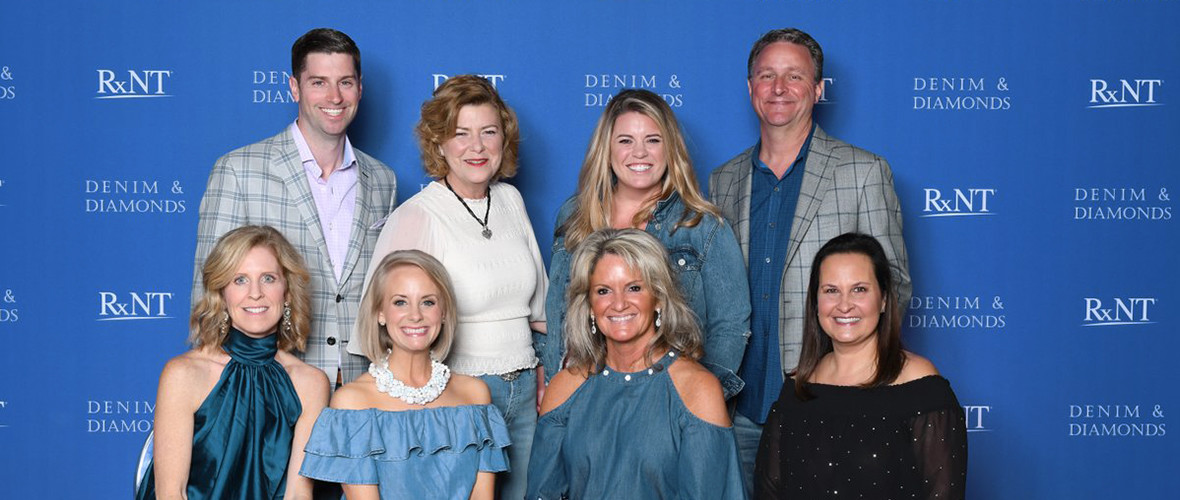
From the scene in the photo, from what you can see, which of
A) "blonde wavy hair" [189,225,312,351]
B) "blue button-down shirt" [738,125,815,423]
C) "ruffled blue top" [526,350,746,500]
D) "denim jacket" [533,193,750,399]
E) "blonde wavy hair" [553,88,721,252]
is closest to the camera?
"ruffled blue top" [526,350,746,500]

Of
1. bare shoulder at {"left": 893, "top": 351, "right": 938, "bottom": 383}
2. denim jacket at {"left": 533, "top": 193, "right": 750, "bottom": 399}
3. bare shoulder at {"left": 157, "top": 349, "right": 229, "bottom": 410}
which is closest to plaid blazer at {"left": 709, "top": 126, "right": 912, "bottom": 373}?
denim jacket at {"left": 533, "top": 193, "right": 750, "bottom": 399}

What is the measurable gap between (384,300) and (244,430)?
0.49m

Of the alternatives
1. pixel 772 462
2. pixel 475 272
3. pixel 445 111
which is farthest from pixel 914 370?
pixel 445 111

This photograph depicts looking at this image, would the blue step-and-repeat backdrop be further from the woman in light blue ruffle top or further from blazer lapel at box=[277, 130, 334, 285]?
the woman in light blue ruffle top

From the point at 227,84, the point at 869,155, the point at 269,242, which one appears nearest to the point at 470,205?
the point at 269,242

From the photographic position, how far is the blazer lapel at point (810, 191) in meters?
3.12

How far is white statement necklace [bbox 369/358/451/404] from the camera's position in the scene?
2711mm

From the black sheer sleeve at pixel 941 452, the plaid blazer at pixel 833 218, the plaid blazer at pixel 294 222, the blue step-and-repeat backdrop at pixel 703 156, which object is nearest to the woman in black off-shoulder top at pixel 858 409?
the black sheer sleeve at pixel 941 452

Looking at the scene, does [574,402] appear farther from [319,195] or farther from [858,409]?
[319,195]

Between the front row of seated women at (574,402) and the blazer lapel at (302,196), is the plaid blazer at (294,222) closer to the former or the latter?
the blazer lapel at (302,196)

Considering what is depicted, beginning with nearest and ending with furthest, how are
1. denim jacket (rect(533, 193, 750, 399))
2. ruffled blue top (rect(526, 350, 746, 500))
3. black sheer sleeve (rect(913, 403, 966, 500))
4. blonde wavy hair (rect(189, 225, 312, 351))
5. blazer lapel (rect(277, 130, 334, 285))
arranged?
black sheer sleeve (rect(913, 403, 966, 500)) < ruffled blue top (rect(526, 350, 746, 500)) < blonde wavy hair (rect(189, 225, 312, 351)) < denim jacket (rect(533, 193, 750, 399)) < blazer lapel (rect(277, 130, 334, 285))

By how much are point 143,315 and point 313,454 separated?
70.0 inches

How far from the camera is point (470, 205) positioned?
3.13 metres

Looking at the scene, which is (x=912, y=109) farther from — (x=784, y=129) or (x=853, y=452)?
(x=853, y=452)
